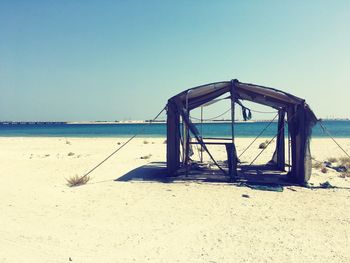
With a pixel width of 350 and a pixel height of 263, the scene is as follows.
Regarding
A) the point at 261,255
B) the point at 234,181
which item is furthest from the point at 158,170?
the point at 261,255

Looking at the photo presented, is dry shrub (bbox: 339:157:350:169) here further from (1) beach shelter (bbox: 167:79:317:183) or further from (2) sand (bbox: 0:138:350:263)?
(2) sand (bbox: 0:138:350:263)

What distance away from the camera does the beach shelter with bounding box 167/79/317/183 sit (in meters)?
10.6

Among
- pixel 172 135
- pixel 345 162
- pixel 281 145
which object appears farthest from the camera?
pixel 345 162

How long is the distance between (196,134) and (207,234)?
232 inches

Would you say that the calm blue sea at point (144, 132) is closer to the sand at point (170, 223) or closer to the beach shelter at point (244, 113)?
the beach shelter at point (244, 113)

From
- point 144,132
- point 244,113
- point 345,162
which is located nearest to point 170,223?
point 244,113

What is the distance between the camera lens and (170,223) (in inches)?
252

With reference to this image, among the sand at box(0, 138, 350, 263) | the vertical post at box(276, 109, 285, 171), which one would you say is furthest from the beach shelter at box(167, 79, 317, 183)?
the sand at box(0, 138, 350, 263)

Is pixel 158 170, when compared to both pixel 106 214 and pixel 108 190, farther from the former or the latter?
pixel 106 214

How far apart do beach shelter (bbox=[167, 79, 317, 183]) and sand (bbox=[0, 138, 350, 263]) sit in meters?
1.04

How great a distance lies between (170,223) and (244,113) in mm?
8505

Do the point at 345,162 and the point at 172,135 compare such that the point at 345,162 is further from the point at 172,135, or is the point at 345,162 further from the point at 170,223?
the point at 170,223

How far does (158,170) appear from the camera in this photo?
13414 mm

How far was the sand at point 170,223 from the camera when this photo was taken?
4.92m
